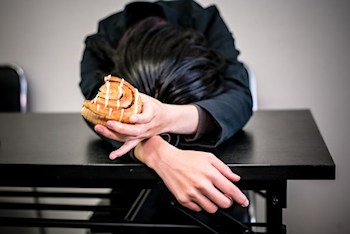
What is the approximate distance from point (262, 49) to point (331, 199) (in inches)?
26.7

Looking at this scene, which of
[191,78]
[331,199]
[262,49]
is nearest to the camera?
[191,78]

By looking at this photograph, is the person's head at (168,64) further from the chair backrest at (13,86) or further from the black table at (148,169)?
the chair backrest at (13,86)

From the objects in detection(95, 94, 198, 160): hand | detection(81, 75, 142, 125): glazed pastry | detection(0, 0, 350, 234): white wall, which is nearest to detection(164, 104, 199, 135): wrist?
detection(95, 94, 198, 160): hand

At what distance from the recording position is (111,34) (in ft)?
3.58

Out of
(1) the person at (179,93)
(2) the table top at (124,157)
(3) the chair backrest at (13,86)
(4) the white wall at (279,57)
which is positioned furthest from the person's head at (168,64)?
(3) the chair backrest at (13,86)

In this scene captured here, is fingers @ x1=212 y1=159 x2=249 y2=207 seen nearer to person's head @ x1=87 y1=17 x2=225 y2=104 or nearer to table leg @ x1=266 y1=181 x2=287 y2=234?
table leg @ x1=266 y1=181 x2=287 y2=234

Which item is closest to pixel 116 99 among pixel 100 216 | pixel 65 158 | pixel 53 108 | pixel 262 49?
pixel 65 158

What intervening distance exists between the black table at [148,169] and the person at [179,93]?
25 millimetres

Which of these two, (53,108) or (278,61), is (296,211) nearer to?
(278,61)

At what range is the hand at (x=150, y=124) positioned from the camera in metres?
0.65

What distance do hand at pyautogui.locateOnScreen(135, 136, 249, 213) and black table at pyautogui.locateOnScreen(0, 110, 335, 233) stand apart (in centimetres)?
2

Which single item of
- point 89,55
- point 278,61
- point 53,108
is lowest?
point 53,108

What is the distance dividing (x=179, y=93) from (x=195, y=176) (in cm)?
20

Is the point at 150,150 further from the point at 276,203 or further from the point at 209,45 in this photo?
the point at 209,45
